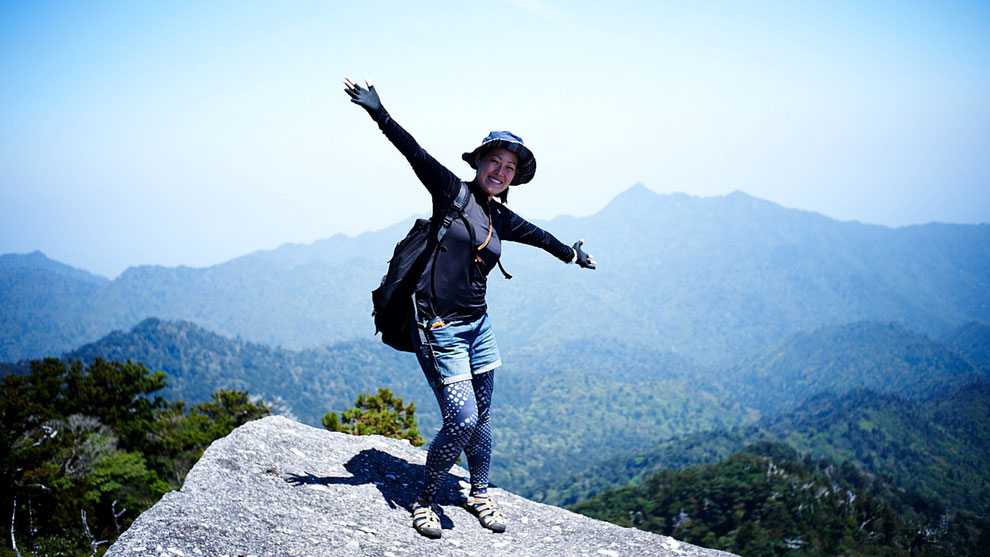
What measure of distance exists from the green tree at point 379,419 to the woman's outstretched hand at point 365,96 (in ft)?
36.6

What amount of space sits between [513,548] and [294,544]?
2.02 meters

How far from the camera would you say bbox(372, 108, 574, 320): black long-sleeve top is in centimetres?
449

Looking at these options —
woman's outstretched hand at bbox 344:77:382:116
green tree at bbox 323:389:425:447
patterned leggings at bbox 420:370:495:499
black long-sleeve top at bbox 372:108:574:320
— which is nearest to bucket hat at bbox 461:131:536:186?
black long-sleeve top at bbox 372:108:574:320

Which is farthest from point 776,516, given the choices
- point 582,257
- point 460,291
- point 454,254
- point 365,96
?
point 365,96

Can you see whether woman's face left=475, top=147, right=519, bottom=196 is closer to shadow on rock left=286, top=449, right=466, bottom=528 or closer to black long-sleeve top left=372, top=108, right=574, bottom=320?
black long-sleeve top left=372, top=108, right=574, bottom=320

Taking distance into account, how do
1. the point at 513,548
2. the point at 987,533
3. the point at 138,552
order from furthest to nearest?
the point at 987,533 < the point at 513,548 < the point at 138,552

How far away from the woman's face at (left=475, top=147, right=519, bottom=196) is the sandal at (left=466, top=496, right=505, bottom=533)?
3114mm

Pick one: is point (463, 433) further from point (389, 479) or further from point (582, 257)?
point (582, 257)

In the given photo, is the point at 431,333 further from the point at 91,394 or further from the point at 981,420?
the point at 981,420

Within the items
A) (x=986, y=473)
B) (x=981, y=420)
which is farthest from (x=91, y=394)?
(x=981, y=420)

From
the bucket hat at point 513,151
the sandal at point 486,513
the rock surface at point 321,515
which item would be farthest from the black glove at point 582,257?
the rock surface at point 321,515

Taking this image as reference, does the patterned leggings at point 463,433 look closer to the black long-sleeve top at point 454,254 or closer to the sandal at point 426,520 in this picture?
the sandal at point 426,520

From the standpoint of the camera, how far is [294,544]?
4.46 m

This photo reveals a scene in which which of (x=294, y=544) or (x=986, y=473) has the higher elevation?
(x=294, y=544)
